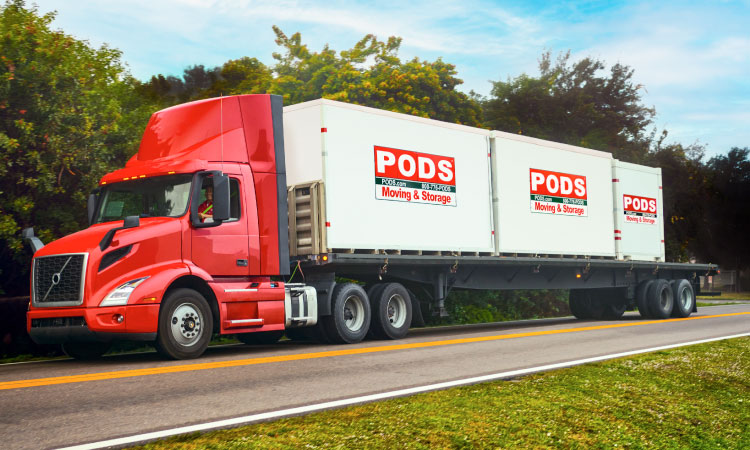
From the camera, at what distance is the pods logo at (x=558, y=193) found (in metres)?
18.5

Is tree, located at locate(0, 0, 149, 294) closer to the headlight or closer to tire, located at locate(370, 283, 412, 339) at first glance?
the headlight

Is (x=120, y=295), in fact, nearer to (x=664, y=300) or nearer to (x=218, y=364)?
(x=218, y=364)

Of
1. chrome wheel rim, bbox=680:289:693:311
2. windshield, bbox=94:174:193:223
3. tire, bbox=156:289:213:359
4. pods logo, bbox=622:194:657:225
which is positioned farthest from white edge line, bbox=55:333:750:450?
chrome wheel rim, bbox=680:289:693:311

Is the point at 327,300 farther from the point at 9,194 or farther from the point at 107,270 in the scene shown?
the point at 9,194

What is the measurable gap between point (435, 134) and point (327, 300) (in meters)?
4.24

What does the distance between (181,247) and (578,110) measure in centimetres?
3057

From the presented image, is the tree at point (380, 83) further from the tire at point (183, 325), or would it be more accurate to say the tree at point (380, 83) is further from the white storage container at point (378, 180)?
the tire at point (183, 325)

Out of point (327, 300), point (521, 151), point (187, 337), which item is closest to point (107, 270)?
point (187, 337)

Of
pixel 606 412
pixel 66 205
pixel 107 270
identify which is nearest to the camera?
pixel 606 412

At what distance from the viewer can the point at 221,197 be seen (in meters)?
11.6

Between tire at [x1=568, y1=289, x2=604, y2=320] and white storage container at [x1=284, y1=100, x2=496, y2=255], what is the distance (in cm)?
762

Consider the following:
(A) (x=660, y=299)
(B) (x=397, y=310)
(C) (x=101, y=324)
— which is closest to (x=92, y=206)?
(C) (x=101, y=324)

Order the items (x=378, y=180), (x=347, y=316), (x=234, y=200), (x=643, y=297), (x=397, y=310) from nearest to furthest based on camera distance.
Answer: (x=234, y=200) → (x=347, y=316) → (x=378, y=180) → (x=397, y=310) → (x=643, y=297)

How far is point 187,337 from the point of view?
11398 millimetres
